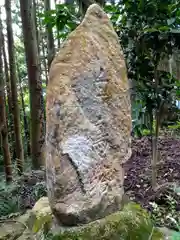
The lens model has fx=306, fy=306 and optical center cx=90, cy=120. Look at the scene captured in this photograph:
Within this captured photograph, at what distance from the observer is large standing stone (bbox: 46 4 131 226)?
209cm

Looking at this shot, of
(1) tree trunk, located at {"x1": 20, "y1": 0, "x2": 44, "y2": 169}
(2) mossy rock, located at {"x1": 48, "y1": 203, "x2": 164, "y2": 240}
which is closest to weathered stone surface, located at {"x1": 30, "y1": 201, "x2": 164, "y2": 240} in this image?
(2) mossy rock, located at {"x1": 48, "y1": 203, "x2": 164, "y2": 240}

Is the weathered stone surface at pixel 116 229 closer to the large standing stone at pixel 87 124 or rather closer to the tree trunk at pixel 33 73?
the large standing stone at pixel 87 124

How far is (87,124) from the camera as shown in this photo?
2197 mm

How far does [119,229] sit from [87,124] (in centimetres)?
77

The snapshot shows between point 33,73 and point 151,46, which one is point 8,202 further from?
point 151,46

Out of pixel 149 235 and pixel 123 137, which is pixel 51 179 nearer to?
pixel 123 137

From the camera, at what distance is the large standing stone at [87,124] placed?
2088 mm

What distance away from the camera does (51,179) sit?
2.13 meters

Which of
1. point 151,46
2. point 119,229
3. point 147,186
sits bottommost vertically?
point 147,186

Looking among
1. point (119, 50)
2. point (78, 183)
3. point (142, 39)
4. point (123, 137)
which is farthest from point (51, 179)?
point (142, 39)

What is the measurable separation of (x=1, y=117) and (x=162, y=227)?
9.61ft

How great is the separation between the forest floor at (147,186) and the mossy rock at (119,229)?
0.22 metres

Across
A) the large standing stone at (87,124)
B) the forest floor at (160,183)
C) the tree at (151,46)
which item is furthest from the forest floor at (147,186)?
the large standing stone at (87,124)

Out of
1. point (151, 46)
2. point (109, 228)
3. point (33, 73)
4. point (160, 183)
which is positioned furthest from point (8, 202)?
point (151, 46)
